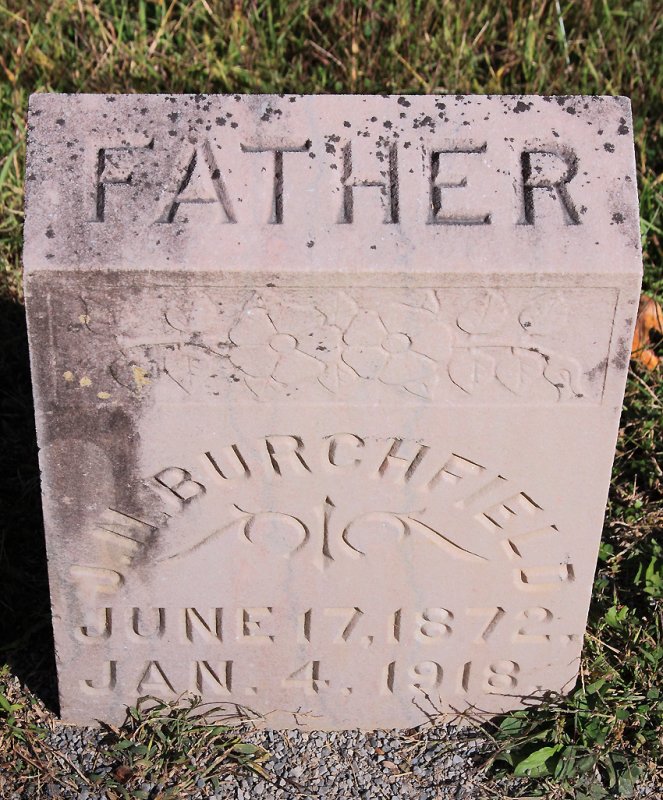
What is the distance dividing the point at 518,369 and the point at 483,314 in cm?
13

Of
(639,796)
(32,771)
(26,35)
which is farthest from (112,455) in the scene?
(26,35)

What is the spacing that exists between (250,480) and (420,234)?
57cm

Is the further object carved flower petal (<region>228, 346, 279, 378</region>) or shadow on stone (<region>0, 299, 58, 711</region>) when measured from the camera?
shadow on stone (<region>0, 299, 58, 711</region>)

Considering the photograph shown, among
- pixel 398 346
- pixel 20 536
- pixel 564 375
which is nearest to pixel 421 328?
pixel 398 346

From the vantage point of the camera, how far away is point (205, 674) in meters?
2.47

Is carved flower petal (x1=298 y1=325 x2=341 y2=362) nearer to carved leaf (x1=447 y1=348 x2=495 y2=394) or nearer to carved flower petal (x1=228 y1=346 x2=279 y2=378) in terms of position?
carved flower petal (x1=228 y1=346 x2=279 y2=378)

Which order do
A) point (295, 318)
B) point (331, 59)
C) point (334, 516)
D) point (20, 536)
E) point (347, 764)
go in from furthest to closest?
1. point (331, 59)
2. point (20, 536)
3. point (347, 764)
4. point (334, 516)
5. point (295, 318)

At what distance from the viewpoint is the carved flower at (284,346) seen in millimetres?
1951

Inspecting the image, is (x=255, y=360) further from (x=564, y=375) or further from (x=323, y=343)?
(x=564, y=375)

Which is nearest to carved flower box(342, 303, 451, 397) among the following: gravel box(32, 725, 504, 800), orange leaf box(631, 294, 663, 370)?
gravel box(32, 725, 504, 800)

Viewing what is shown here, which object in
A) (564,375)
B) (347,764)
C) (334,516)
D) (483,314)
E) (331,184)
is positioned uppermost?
(331,184)

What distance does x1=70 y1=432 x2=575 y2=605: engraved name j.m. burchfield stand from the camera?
214 centimetres

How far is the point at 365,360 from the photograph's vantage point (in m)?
2.01

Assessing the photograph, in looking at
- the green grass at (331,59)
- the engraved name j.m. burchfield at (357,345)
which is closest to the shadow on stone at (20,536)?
the green grass at (331,59)
